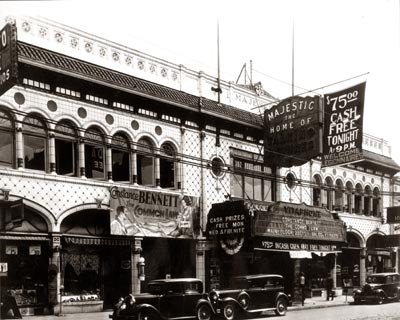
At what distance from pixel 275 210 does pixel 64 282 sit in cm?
878

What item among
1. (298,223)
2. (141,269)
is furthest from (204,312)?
(298,223)

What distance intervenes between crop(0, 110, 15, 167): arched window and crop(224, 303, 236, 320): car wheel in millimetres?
7750

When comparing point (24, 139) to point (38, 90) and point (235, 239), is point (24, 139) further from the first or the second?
point (235, 239)

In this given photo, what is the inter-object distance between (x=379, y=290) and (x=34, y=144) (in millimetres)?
15321

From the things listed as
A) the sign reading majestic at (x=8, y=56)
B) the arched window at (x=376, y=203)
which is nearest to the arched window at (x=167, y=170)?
the sign reading majestic at (x=8, y=56)

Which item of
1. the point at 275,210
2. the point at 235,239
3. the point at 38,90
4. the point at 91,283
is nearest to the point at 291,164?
the point at 275,210

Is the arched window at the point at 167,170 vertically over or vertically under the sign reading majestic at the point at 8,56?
under

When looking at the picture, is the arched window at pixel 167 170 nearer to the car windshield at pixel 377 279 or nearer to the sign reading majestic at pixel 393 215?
the car windshield at pixel 377 279

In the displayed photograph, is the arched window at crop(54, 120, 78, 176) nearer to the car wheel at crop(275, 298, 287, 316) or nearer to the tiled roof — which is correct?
the tiled roof

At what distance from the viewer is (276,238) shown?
22.0 metres

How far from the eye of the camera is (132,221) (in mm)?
→ 19031

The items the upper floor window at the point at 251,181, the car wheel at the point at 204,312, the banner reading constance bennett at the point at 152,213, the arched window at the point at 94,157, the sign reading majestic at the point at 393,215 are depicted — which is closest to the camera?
the car wheel at the point at 204,312

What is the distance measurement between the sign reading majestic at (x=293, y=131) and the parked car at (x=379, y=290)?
243 inches

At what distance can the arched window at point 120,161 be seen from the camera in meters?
19.2
